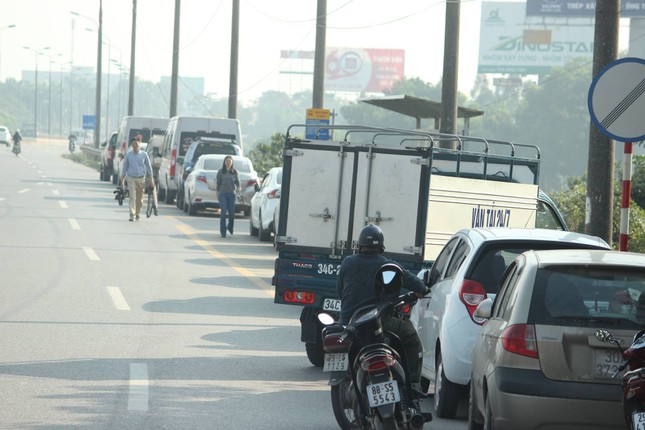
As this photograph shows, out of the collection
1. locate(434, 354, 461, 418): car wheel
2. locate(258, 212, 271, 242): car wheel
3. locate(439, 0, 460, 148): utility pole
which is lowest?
locate(258, 212, 271, 242): car wheel

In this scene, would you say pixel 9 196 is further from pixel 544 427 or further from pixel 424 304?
pixel 544 427

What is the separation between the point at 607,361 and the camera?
23.7ft

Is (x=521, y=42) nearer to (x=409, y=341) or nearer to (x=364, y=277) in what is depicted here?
(x=364, y=277)

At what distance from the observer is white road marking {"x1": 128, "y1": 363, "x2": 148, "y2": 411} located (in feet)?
30.4

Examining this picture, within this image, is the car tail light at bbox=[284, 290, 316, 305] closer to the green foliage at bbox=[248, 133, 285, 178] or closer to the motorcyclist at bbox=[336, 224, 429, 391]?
the motorcyclist at bbox=[336, 224, 429, 391]

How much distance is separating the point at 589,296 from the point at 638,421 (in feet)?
3.53

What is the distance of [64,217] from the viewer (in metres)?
29.9

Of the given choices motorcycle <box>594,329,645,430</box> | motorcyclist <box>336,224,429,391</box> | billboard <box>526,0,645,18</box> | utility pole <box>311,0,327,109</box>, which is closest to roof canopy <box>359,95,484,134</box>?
utility pole <box>311,0,327,109</box>

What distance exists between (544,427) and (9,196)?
104ft

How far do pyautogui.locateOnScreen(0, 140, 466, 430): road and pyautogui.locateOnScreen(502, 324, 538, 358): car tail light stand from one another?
1.95 meters

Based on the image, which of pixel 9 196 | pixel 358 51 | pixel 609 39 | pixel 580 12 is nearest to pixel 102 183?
pixel 9 196

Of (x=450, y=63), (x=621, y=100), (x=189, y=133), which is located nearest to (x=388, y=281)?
(x=621, y=100)

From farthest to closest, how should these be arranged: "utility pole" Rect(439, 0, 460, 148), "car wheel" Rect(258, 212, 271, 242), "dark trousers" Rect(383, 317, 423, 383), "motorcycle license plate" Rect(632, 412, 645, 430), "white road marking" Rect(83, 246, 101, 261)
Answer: "car wheel" Rect(258, 212, 271, 242) → "utility pole" Rect(439, 0, 460, 148) → "white road marking" Rect(83, 246, 101, 261) → "dark trousers" Rect(383, 317, 423, 383) → "motorcycle license plate" Rect(632, 412, 645, 430)

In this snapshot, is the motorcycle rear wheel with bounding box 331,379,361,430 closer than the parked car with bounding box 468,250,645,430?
No
